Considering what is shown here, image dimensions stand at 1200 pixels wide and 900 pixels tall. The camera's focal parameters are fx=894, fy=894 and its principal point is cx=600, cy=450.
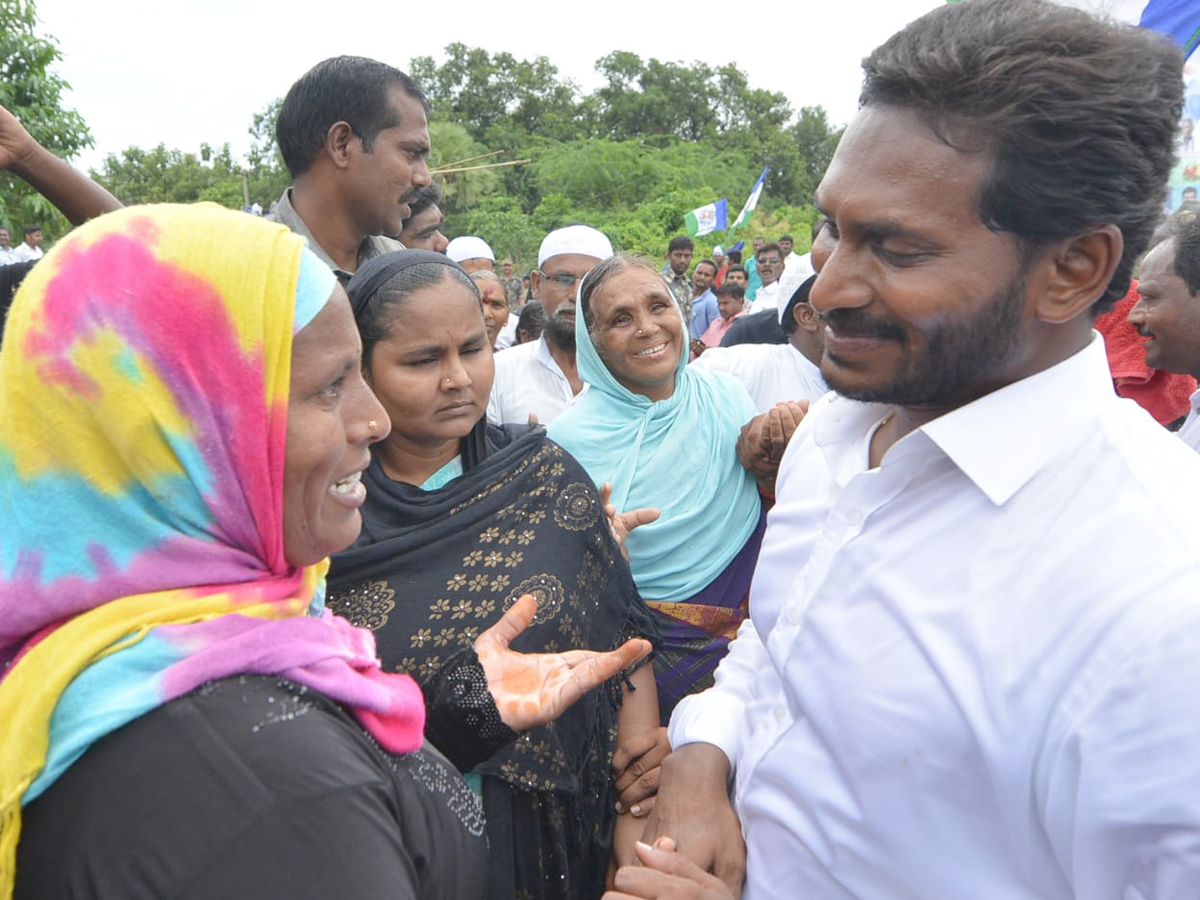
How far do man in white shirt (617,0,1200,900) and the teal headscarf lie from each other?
4.52 feet

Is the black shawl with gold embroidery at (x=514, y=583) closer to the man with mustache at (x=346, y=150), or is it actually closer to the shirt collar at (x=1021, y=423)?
the shirt collar at (x=1021, y=423)

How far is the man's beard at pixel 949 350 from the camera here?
52.5 inches

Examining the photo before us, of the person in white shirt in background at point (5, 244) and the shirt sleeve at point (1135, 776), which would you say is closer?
the shirt sleeve at point (1135, 776)

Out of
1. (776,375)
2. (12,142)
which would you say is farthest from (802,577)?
(12,142)

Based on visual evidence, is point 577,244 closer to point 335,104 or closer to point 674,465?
point 335,104

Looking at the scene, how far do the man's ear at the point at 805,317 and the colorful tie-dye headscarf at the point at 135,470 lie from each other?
2.97m

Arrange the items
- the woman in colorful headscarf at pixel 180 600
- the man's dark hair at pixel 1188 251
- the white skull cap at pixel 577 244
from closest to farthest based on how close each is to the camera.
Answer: the woman in colorful headscarf at pixel 180 600, the man's dark hair at pixel 1188 251, the white skull cap at pixel 577 244

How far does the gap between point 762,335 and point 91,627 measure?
4.59 m

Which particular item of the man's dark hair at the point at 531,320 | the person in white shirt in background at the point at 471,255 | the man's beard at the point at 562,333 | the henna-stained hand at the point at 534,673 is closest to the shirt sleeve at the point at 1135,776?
the henna-stained hand at the point at 534,673

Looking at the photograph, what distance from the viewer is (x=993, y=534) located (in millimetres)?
1288

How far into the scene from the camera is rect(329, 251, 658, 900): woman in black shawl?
2080 millimetres

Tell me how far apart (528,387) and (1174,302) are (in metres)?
3.00

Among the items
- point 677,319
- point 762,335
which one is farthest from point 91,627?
point 762,335

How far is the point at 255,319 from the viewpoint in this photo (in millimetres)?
1188
